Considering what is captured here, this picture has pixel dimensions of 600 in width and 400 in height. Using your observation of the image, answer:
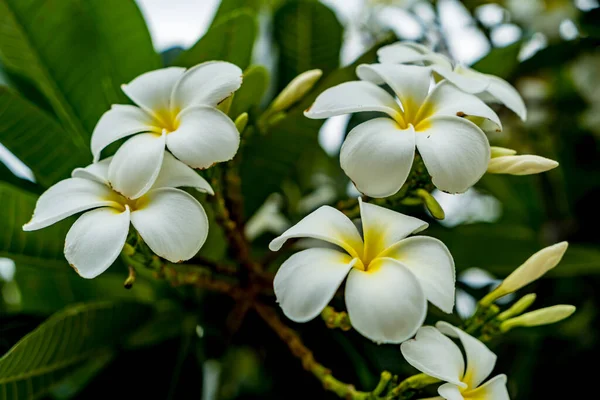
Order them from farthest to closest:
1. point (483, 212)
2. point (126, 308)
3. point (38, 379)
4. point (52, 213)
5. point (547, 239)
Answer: point (483, 212)
point (547, 239)
point (126, 308)
point (38, 379)
point (52, 213)

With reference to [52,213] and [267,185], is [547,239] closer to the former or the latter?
[267,185]

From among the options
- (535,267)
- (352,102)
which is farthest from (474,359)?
(352,102)

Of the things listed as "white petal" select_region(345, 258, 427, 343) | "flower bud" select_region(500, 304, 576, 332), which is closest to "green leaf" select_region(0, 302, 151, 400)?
"white petal" select_region(345, 258, 427, 343)

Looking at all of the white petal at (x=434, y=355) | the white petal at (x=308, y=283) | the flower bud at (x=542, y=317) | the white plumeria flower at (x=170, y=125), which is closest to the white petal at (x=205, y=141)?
the white plumeria flower at (x=170, y=125)

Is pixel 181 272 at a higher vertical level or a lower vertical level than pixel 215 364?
higher

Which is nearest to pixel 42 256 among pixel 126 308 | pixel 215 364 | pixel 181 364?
pixel 126 308

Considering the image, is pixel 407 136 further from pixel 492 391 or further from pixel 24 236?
pixel 24 236

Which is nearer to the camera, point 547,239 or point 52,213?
point 52,213

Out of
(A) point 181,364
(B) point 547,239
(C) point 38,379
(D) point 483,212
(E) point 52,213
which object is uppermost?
(E) point 52,213
